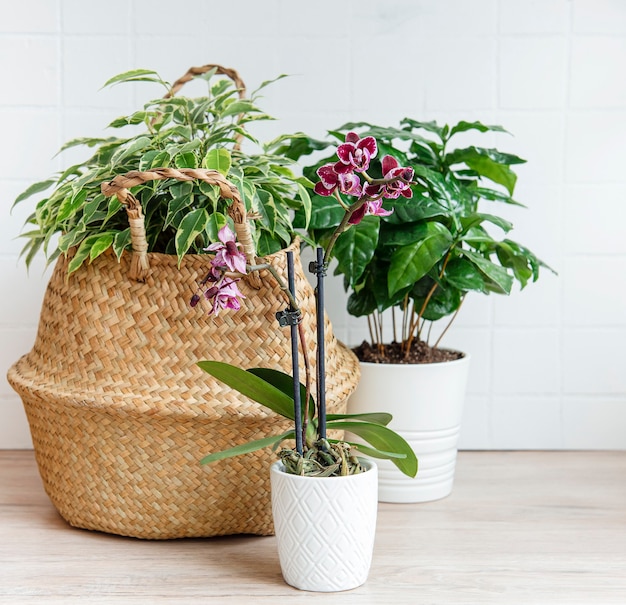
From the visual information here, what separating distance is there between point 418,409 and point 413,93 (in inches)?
25.6

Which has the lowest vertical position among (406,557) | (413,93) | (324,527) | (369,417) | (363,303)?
(406,557)

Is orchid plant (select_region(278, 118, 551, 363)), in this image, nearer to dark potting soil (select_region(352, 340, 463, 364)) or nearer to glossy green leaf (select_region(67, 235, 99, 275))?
dark potting soil (select_region(352, 340, 463, 364))

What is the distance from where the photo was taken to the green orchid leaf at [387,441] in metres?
0.98

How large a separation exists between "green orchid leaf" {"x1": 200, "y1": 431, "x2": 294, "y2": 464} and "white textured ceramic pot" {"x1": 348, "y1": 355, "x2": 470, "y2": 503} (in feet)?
1.11

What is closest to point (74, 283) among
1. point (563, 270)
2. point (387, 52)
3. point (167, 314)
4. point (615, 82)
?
point (167, 314)

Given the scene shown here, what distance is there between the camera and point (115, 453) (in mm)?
1086

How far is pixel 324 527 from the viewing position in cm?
97

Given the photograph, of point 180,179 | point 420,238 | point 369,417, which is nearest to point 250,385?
point 369,417

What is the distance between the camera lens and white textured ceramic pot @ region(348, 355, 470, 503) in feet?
4.34

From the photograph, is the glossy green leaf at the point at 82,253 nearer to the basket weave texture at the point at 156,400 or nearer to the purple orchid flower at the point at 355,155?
the basket weave texture at the point at 156,400

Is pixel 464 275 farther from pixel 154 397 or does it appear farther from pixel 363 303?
pixel 154 397

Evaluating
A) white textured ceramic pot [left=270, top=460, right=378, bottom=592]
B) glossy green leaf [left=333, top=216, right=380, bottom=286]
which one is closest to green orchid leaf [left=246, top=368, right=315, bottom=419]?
white textured ceramic pot [left=270, top=460, right=378, bottom=592]

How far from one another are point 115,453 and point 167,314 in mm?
207

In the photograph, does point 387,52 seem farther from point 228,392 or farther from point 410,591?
point 410,591
